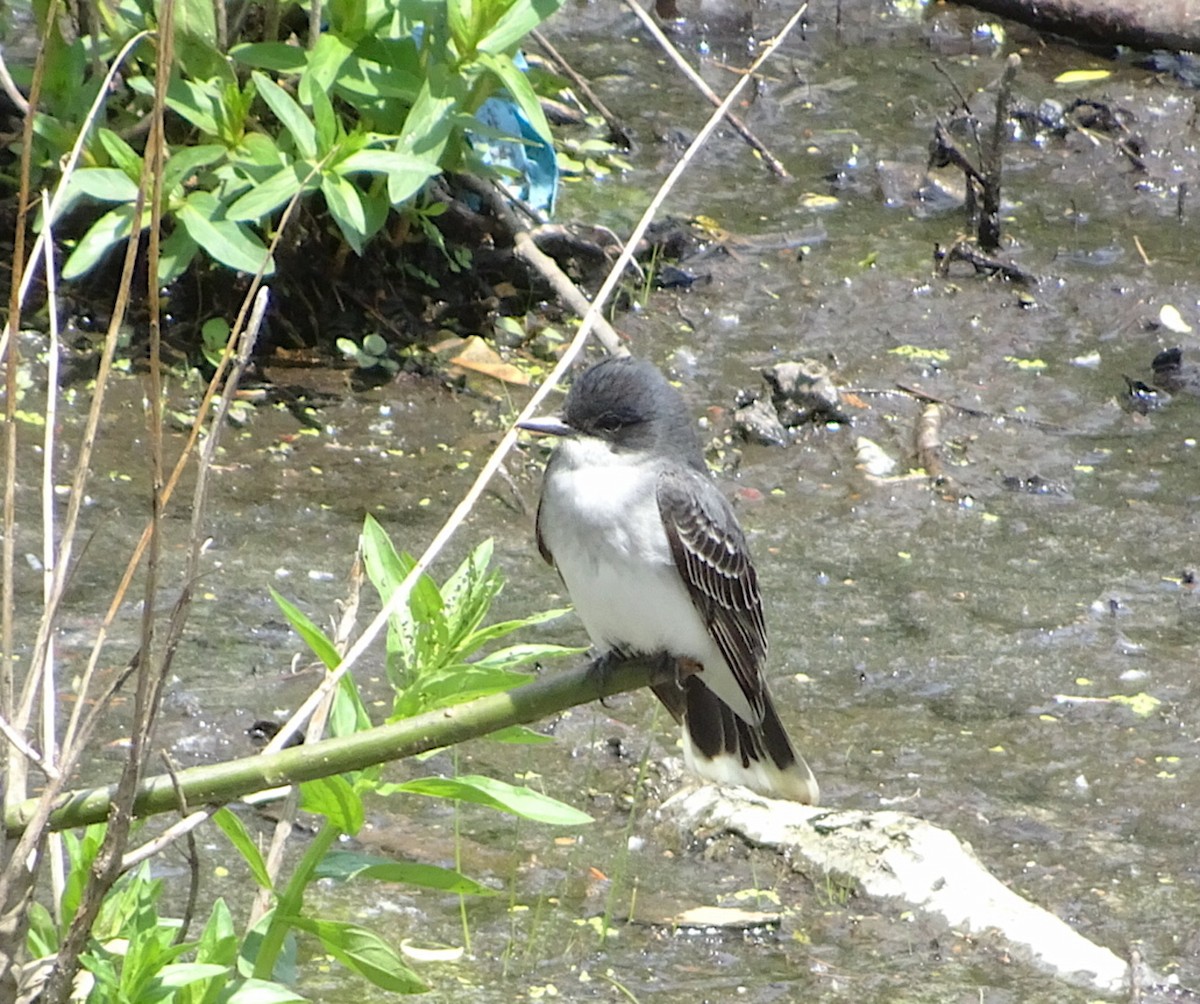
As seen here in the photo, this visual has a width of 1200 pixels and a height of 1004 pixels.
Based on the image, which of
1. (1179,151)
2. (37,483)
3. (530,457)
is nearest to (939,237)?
(1179,151)

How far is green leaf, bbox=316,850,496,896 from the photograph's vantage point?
107 inches

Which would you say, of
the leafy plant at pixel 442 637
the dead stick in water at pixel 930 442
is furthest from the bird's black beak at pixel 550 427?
the dead stick in water at pixel 930 442

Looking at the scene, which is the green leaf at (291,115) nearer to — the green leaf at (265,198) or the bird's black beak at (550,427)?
the green leaf at (265,198)

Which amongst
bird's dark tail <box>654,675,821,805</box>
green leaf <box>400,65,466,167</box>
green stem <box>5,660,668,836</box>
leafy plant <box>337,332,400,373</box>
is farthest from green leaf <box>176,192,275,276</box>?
green stem <box>5,660,668,836</box>

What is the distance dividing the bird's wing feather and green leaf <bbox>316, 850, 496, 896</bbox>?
1591mm

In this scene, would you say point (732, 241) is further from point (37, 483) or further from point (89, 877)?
point (89, 877)

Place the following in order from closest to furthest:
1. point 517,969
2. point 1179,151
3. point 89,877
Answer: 1. point 89,877
2. point 517,969
3. point 1179,151

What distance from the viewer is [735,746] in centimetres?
452

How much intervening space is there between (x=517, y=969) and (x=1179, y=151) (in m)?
6.92

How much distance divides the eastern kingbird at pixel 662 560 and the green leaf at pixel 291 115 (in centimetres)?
170

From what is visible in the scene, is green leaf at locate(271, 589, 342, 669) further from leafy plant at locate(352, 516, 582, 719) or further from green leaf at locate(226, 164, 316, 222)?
green leaf at locate(226, 164, 316, 222)

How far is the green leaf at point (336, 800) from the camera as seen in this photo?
2686mm

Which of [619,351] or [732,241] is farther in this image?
[732,241]

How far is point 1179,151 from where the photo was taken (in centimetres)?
970
